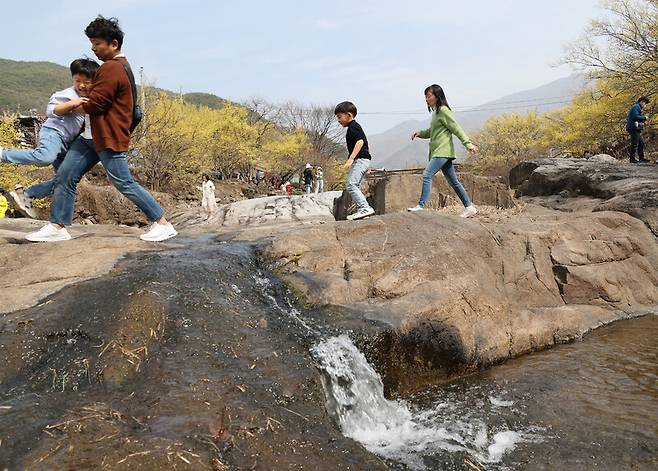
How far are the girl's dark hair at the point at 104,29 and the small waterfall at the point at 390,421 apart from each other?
3.49 meters

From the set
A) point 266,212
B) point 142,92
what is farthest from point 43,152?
point 142,92

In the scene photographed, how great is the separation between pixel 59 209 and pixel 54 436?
3396mm

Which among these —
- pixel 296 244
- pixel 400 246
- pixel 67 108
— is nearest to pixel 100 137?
pixel 67 108

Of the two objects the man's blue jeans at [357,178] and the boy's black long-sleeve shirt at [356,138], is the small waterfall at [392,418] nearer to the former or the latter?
the man's blue jeans at [357,178]

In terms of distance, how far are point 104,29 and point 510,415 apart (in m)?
5.07

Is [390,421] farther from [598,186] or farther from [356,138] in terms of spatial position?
[598,186]

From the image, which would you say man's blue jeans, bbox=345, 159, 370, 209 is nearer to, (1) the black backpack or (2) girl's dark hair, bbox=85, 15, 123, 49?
(1) the black backpack

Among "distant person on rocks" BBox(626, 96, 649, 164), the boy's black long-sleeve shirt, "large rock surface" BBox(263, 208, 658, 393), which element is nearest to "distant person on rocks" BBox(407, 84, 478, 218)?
"large rock surface" BBox(263, 208, 658, 393)

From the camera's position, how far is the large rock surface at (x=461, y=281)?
471 centimetres

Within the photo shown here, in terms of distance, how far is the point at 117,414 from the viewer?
230 centimetres

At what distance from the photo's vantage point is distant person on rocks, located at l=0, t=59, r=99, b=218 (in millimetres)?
4344

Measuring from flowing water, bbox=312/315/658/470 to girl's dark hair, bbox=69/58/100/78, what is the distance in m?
3.60

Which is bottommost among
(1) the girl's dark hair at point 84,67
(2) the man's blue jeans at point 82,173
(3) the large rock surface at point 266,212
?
(3) the large rock surface at point 266,212

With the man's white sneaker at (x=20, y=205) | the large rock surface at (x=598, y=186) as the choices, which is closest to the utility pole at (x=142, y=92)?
the man's white sneaker at (x=20, y=205)
